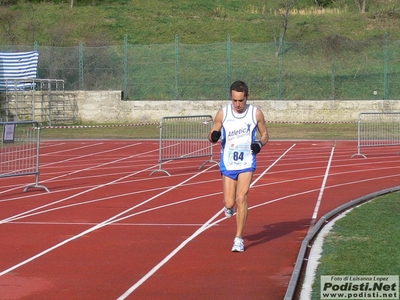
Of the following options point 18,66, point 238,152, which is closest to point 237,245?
point 238,152

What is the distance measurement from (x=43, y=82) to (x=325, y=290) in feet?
108

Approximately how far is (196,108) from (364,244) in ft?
91.0

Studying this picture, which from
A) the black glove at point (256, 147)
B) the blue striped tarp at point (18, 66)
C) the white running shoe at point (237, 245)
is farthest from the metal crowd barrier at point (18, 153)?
the blue striped tarp at point (18, 66)

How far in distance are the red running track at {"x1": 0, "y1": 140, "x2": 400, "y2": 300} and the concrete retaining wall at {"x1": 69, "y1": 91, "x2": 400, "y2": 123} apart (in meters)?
14.3

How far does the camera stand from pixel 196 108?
37844 mm

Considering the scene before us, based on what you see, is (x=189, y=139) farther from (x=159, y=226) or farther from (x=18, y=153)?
(x=159, y=226)

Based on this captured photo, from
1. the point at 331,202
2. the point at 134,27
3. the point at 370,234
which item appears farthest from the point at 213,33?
the point at 370,234

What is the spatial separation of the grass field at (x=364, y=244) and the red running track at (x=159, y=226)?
0.48 m

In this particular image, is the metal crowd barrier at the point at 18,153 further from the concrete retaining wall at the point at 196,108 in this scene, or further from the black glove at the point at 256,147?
the concrete retaining wall at the point at 196,108

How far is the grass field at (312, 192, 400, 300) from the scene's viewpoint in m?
8.86

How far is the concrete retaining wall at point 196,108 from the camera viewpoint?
37188 millimetres

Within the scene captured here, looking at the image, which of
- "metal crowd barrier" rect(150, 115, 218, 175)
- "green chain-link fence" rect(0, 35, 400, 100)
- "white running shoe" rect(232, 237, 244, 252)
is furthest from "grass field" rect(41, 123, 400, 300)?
"green chain-link fence" rect(0, 35, 400, 100)

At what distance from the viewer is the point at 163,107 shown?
125 feet

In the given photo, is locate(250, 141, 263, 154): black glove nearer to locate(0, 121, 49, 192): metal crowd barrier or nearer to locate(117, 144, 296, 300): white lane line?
locate(117, 144, 296, 300): white lane line
